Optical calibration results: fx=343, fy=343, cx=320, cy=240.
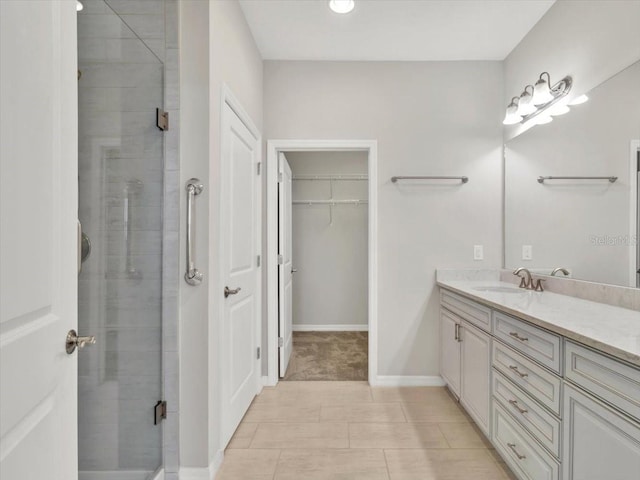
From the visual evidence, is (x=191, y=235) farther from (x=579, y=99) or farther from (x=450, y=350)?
(x=579, y=99)

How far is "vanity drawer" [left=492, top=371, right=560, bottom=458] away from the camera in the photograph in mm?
1354

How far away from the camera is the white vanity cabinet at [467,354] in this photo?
1987 mm

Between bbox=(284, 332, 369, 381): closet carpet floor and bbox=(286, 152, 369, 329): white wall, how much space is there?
29 cm

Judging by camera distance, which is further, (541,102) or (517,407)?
(541,102)

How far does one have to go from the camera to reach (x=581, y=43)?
206cm

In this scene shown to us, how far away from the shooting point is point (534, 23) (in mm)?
2461

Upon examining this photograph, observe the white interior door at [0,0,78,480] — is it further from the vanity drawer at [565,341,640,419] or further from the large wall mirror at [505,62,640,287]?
the large wall mirror at [505,62,640,287]

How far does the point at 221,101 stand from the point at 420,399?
249cm

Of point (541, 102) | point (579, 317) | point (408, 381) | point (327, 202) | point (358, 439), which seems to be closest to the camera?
point (579, 317)

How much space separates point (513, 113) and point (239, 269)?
2338mm

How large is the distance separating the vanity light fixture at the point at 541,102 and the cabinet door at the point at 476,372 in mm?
1539

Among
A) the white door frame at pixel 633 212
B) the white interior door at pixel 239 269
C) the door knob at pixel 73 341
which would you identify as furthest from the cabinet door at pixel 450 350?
the door knob at pixel 73 341

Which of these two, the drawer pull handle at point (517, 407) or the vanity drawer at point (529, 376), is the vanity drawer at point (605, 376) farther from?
the drawer pull handle at point (517, 407)

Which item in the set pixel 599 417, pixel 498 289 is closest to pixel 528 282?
pixel 498 289
